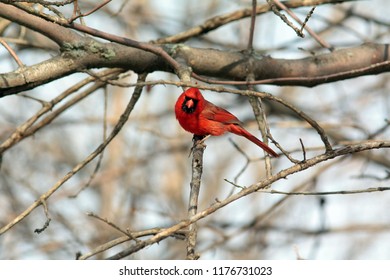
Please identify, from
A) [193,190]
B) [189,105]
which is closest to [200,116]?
[189,105]

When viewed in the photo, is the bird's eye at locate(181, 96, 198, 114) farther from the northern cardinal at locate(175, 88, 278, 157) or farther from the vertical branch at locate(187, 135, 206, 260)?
the vertical branch at locate(187, 135, 206, 260)

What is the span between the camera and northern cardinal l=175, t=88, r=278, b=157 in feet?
14.1

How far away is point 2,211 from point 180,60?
16.0 ft

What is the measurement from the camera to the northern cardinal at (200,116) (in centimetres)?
430

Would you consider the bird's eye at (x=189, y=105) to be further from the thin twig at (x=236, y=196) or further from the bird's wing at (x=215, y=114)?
the thin twig at (x=236, y=196)

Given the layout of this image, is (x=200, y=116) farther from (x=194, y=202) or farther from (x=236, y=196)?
(x=236, y=196)

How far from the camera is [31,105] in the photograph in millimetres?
9133

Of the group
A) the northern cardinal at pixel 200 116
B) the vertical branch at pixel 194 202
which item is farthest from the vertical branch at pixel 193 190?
the northern cardinal at pixel 200 116

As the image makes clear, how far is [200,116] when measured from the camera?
439 cm

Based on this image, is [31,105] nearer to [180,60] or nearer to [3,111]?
[3,111]

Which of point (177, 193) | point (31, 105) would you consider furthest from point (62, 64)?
point (177, 193)

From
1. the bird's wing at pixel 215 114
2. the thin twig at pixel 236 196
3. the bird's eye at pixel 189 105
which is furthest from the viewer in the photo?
the bird's wing at pixel 215 114

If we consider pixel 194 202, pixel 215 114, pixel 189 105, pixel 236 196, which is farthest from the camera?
pixel 215 114

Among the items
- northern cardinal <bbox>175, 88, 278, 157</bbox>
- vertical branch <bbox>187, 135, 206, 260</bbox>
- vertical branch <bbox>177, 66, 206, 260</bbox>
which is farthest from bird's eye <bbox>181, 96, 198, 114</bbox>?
vertical branch <bbox>187, 135, 206, 260</bbox>
